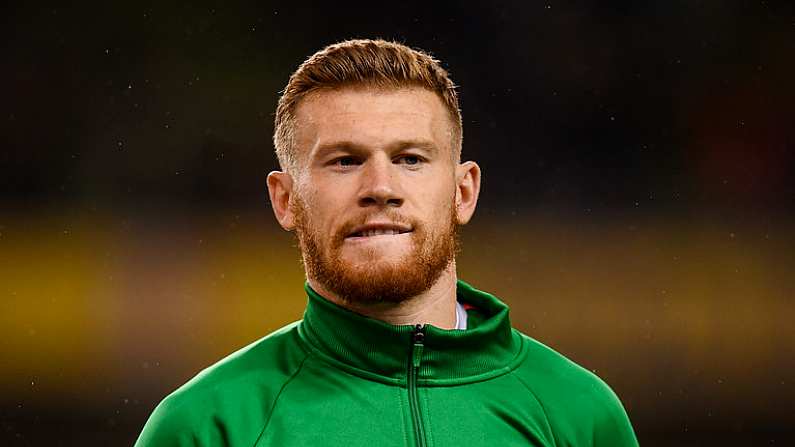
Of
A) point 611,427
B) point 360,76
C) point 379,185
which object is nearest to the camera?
point 379,185

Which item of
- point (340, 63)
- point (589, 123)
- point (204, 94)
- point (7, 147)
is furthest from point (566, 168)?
point (340, 63)

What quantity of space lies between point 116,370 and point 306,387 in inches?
144

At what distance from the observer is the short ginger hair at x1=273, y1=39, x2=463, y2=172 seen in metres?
2.03

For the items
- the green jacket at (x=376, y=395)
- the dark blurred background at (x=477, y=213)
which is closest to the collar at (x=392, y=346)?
the green jacket at (x=376, y=395)

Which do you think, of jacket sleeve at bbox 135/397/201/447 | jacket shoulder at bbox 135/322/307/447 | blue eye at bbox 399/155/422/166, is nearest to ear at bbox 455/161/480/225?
blue eye at bbox 399/155/422/166

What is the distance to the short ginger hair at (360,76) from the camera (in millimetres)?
2029

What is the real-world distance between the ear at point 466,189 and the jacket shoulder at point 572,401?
10.4 inches

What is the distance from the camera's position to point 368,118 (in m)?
1.98

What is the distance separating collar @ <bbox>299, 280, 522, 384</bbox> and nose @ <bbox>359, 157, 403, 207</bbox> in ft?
0.67

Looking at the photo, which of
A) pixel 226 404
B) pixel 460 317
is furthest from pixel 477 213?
pixel 226 404

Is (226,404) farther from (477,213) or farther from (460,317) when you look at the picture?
(477,213)

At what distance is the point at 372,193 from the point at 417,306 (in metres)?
0.23

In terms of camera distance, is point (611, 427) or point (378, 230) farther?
point (611, 427)

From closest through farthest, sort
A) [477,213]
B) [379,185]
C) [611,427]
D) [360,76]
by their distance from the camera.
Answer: [379,185]
[360,76]
[611,427]
[477,213]
